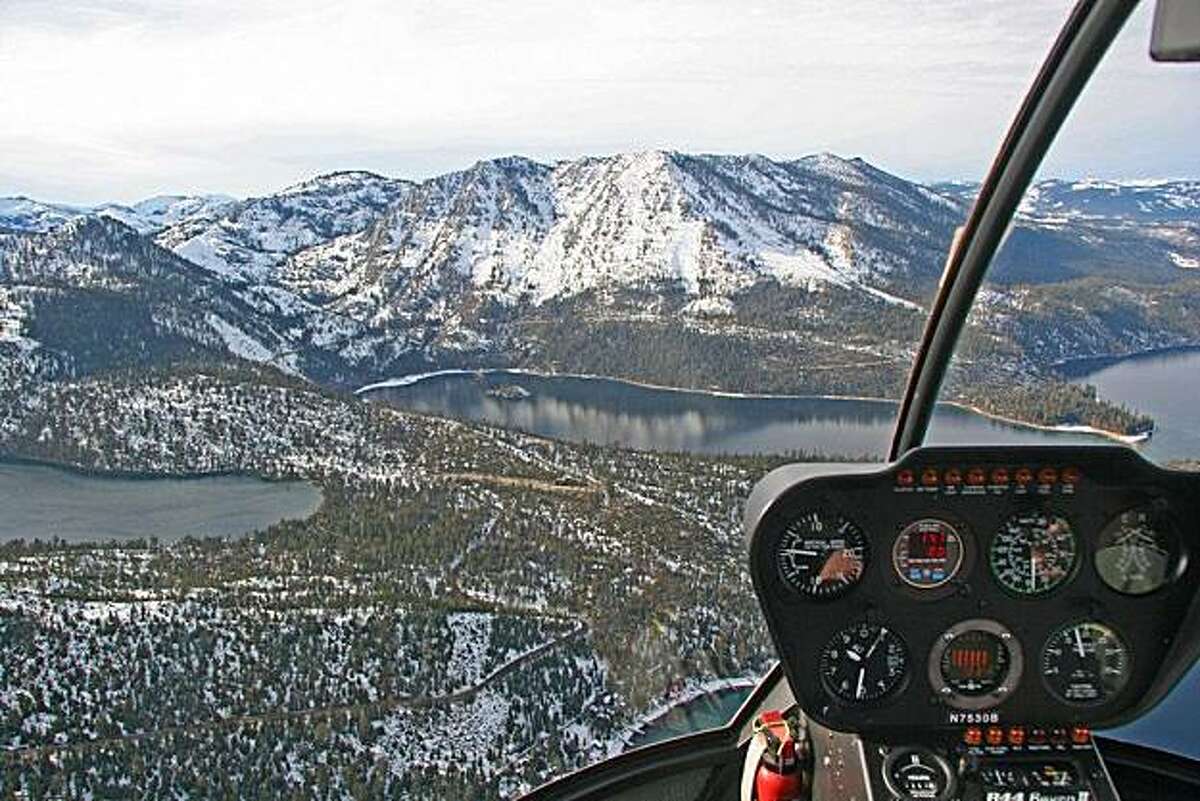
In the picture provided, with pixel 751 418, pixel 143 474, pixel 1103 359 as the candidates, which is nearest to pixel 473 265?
pixel 143 474

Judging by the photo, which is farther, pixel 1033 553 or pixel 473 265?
pixel 473 265

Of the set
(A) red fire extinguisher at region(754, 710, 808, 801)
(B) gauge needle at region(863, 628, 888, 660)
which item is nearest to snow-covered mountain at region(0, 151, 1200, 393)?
(B) gauge needle at region(863, 628, 888, 660)

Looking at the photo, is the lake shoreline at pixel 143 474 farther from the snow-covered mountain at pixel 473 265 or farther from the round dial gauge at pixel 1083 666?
the round dial gauge at pixel 1083 666

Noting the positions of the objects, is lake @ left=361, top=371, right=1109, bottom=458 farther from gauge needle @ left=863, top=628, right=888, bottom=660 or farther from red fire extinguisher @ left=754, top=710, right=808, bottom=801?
red fire extinguisher @ left=754, top=710, right=808, bottom=801

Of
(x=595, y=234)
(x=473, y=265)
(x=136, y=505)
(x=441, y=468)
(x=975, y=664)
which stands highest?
(x=595, y=234)

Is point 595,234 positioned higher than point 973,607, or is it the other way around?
point 595,234

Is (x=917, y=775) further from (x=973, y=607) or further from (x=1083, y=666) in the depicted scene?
(x=1083, y=666)

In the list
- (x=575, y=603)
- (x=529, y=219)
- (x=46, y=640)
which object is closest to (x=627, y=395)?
(x=575, y=603)
